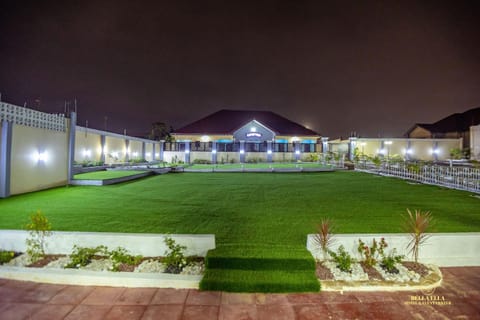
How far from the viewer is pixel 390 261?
3916mm

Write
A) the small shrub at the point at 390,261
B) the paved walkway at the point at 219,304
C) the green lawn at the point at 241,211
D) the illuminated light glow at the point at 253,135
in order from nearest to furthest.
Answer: the paved walkway at the point at 219,304
the small shrub at the point at 390,261
the green lawn at the point at 241,211
the illuminated light glow at the point at 253,135

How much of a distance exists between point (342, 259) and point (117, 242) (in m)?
3.44

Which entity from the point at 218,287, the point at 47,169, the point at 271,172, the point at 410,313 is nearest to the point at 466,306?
the point at 410,313

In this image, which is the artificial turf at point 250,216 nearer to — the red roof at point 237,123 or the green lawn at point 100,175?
the green lawn at point 100,175

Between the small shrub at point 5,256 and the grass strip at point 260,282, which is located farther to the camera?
the small shrub at point 5,256

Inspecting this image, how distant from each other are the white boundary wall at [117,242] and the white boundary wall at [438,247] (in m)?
1.73

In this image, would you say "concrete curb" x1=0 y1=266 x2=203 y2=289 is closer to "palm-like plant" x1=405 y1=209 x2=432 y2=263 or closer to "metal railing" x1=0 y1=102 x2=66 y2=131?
"palm-like plant" x1=405 y1=209 x2=432 y2=263

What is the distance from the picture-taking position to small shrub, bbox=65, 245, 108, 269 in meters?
3.90

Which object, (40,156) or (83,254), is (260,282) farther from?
(40,156)

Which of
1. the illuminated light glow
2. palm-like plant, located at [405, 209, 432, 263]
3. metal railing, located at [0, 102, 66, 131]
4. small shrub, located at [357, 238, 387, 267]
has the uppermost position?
the illuminated light glow

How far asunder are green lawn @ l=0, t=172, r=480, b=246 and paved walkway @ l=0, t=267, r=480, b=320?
1315 millimetres

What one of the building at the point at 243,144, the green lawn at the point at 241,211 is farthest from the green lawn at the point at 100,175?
the building at the point at 243,144

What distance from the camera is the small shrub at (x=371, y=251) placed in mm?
4008

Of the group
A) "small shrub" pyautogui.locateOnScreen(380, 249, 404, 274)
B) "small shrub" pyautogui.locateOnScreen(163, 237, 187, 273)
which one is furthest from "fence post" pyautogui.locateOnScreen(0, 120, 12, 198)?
"small shrub" pyautogui.locateOnScreen(380, 249, 404, 274)
